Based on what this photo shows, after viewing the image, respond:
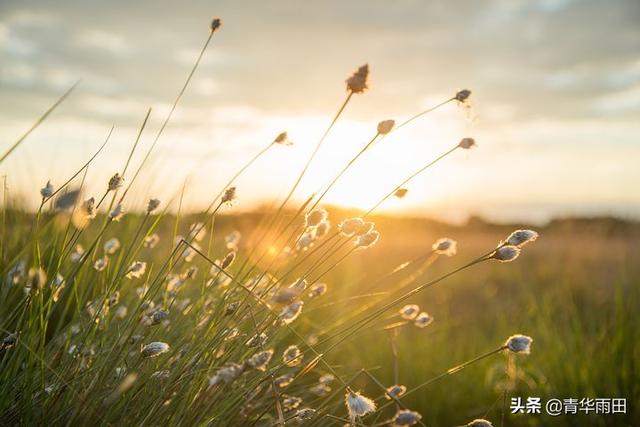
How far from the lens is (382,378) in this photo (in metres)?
4.12

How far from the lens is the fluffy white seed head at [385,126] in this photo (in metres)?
1.92

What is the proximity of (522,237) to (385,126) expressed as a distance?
567 mm

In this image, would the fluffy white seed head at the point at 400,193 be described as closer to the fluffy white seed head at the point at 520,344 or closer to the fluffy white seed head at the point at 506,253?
the fluffy white seed head at the point at 506,253

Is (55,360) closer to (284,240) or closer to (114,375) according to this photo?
(114,375)

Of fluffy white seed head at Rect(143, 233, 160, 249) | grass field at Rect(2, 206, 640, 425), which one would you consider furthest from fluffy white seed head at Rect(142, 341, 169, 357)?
fluffy white seed head at Rect(143, 233, 160, 249)

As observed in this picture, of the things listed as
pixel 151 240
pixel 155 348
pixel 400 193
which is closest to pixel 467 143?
pixel 400 193

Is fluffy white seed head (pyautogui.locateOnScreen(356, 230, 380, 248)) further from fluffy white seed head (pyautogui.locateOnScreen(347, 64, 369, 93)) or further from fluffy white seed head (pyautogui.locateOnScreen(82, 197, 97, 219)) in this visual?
fluffy white seed head (pyautogui.locateOnScreen(82, 197, 97, 219))

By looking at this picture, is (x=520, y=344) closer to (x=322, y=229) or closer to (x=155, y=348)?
(x=322, y=229)

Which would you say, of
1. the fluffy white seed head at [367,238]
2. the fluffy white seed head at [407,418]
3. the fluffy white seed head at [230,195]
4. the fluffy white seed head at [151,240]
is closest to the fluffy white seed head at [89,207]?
the fluffy white seed head at [230,195]

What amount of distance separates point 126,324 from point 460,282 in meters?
9.01

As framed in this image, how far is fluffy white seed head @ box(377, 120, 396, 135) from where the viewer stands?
1915mm

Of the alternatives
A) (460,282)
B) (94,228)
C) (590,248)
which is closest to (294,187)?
(94,228)

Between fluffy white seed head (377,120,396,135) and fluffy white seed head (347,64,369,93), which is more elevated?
fluffy white seed head (347,64,369,93)

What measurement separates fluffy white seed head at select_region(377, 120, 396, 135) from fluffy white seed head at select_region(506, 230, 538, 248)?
524 millimetres
